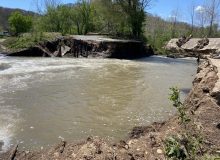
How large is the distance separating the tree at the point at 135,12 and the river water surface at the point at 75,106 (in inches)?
764

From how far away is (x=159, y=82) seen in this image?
45.9 feet

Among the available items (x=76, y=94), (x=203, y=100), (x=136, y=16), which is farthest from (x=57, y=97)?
(x=136, y=16)

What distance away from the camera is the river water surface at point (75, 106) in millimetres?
6910

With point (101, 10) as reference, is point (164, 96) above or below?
below

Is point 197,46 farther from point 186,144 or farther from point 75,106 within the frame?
point 186,144

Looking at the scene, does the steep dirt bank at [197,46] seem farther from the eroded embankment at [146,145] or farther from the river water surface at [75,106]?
the river water surface at [75,106]

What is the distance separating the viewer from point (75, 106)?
357 inches

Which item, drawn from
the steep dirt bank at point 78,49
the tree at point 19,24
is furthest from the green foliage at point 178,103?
the tree at point 19,24

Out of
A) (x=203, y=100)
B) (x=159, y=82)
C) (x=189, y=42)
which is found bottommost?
(x=159, y=82)

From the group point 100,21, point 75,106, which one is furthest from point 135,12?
point 75,106

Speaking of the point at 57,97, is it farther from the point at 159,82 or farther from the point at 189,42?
the point at 159,82

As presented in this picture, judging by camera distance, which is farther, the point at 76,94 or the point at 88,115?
the point at 76,94

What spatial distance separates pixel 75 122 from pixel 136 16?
27.1 meters

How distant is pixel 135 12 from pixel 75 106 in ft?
84.1
